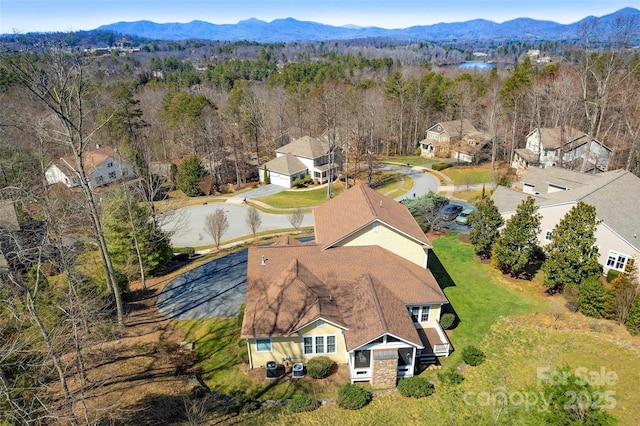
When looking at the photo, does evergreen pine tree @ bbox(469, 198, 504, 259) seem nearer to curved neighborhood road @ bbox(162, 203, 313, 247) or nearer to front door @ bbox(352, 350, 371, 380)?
front door @ bbox(352, 350, 371, 380)

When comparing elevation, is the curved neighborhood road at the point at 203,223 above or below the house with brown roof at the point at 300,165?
below

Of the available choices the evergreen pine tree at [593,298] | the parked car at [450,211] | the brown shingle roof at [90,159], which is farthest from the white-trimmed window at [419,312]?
the brown shingle roof at [90,159]

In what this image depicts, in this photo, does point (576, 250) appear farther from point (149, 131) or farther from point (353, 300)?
point (149, 131)

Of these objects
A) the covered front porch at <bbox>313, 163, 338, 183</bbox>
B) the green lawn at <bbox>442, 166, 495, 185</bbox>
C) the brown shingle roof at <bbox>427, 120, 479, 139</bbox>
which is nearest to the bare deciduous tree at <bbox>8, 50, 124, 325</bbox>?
the covered front porch at <bbox>313, 163, 338, 183</bbox>

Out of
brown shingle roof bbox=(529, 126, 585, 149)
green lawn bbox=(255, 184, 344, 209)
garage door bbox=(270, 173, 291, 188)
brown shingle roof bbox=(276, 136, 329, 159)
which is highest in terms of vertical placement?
brown shingle roof bbox=(529, 126, 585, 149)

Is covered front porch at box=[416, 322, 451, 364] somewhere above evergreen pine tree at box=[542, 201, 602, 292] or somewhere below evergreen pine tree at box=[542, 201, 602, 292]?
below

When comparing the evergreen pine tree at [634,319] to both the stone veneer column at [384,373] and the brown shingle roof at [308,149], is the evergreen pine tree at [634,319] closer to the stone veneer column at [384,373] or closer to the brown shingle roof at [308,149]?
the stone veneer column at [384,373]

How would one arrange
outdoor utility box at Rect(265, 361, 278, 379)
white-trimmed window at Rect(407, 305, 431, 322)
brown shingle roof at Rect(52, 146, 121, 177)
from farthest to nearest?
brown shingle roof at Rect(52, 146, 121, 177) → white-trimmed window at Rect(407, 305, 431, 322) → outdoor utility box at Rect(265, 361, 278, 379)
